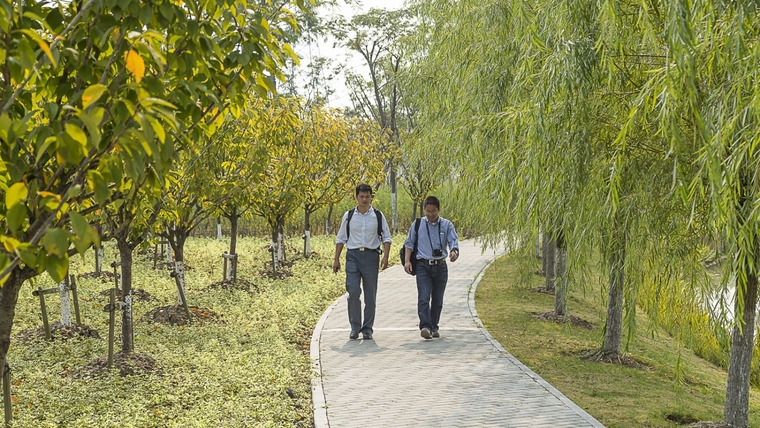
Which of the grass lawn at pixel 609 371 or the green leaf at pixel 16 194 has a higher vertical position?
the green leaf at pixel 16 194

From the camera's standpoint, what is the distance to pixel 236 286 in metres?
16.6

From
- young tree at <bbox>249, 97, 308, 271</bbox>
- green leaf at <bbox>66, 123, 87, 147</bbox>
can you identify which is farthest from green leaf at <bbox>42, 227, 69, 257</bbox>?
young tree at <bbox>249, 97, 308, 271</bbox>

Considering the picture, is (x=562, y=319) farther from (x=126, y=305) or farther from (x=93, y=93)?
(x=93, y=93)

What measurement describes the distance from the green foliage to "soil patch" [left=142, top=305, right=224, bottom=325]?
0.86 ft

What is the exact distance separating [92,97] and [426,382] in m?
6.38

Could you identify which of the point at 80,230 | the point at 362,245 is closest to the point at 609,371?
the point at 362,245

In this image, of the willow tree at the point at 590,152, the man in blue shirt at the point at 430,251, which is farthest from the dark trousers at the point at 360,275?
the willow tree at the point at 590,152

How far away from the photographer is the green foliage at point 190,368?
708cm

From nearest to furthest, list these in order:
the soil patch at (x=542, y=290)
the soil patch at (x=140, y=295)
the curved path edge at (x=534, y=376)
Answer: the curved path edge at (x=534, y=376) → the soil patch at (x=140, y=295) → the soil patch at (x=542, y=290)

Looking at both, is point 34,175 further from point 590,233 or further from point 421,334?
point 421,334

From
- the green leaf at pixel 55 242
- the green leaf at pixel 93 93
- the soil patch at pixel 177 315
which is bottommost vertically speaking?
the soil patch at pixel 177 315

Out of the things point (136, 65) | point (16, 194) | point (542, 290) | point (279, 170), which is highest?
point (279, 170)

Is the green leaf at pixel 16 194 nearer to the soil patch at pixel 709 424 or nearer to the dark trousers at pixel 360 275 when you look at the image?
the soil patch at pixel 709 424

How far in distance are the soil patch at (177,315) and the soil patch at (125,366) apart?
2.94 meters
